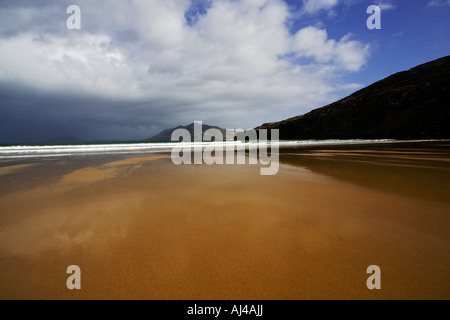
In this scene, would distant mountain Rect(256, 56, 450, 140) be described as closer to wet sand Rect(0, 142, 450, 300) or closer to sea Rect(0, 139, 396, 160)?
sea Rect(0, 139, 396, 160)

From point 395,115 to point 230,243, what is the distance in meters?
58.9

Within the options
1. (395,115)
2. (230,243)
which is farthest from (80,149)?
(395,115)

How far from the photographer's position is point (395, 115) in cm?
4450

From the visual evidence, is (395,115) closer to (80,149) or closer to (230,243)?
(230,243)

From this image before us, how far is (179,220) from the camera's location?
3.89 metres

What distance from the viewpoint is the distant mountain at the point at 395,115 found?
→ 123 ft

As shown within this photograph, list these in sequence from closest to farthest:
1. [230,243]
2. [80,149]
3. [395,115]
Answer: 1. [230,243]
2. [80,149]
3. [395,115]

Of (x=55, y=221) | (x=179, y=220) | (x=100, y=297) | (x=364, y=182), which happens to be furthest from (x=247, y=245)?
(x=364, y=182)

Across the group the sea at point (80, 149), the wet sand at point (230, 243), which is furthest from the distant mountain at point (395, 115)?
the wet sand at point (230, 243)

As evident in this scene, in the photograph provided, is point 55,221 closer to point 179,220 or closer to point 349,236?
point 179,220

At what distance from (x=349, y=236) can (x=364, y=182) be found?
175 inches

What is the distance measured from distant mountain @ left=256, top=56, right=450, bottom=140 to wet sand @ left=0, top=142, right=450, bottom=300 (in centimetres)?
4701

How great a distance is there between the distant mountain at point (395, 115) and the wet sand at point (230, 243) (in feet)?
154

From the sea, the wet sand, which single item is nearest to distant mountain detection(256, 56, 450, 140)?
the sea
